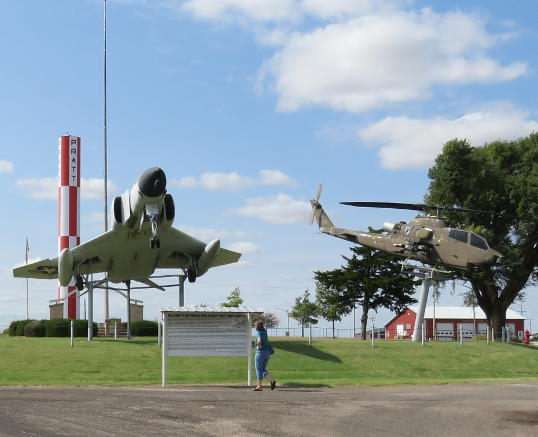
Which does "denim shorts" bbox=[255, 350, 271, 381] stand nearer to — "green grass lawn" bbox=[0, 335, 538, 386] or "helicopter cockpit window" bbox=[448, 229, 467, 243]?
"green grass lawn" bbox=[0, 335, 538, 386]

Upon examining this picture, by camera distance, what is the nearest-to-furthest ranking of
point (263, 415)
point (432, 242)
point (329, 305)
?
1. point (263, 415)
2. point (432, 242)
3. point (329, 305)

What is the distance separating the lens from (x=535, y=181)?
48656mm

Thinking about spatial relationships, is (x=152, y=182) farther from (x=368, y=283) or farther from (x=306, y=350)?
(x=368, y=283)

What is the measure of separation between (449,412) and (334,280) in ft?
139

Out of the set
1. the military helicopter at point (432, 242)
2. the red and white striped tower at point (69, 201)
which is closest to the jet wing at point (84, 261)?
the military helicopter at point (432, 242)

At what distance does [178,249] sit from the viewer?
3734cm

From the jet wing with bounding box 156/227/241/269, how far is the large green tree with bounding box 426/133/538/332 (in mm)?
19991

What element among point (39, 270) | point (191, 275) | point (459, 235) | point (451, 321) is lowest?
point (451, 321)

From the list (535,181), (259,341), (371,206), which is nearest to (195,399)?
(259,341)

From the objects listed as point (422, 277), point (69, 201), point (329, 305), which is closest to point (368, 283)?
point (329, 305)

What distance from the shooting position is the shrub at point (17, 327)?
42312 millimetres

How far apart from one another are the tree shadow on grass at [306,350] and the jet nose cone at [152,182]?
841cm

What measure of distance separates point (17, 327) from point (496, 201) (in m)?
33.2

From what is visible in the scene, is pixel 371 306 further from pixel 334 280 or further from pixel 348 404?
pixel 348 404
